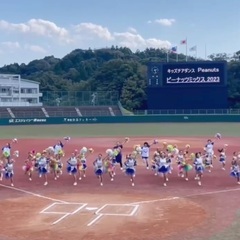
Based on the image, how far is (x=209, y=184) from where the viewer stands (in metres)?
21.7

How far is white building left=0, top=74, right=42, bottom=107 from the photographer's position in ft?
310

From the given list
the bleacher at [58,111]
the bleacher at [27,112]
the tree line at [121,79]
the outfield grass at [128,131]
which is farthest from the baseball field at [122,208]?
the tree line at [121,79]

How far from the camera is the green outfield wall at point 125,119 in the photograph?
66.1m

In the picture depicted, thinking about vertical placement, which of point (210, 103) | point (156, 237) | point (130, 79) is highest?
point (130, 79)

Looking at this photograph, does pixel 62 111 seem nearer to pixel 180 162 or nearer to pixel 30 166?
pixel 30 166

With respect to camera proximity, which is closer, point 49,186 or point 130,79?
point 49,186

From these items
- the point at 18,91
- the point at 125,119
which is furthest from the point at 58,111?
the point at 18,91

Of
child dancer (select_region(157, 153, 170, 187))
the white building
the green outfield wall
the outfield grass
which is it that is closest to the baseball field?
child dancer (select_region(157, 153, 170, 187))

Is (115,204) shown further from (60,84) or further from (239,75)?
(60,84)

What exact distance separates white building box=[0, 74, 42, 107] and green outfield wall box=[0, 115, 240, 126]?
24457mm

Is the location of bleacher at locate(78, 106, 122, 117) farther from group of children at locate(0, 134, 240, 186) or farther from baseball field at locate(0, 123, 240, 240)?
group of children at locate(0, 134, 240, 186)

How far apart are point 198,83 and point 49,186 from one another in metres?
43.4

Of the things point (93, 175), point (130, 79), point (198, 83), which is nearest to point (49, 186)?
point (93, 175)

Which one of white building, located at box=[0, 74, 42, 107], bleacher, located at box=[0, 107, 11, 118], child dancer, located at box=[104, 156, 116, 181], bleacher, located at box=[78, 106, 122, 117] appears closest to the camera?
child dancer, located at box=[104, 156, 116, 181]
